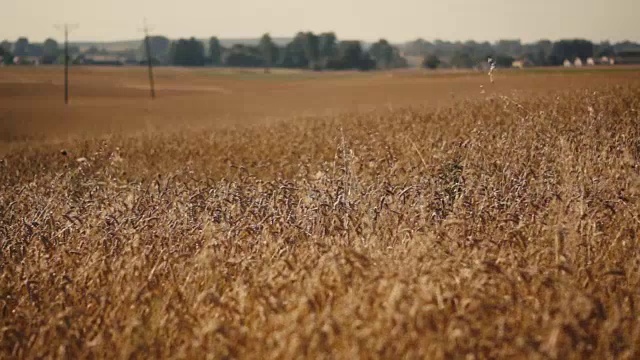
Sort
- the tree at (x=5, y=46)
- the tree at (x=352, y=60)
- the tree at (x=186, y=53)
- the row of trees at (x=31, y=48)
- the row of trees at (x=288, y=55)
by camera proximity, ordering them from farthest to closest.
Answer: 1. the row of trees at (x=31, y=48)
2. the tree at (x=186, y=53)
3. the row of trees at (x=288, y=55)
4. the tree at (x=352, y=60)
5. the tree at (x=5, y=46)

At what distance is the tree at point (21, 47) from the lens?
18312cm

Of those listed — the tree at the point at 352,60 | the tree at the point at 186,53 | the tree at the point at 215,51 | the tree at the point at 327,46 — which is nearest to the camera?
the tree at the point at 352,60

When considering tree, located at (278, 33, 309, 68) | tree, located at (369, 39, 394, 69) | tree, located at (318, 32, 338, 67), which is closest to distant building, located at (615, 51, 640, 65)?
tree, located at (278, 33, 309, 68)

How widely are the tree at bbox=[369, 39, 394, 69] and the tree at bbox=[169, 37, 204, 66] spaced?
47.6m

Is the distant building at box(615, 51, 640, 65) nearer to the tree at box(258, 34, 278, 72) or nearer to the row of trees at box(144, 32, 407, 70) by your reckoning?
the row of trees at box(144, 32, 407, 70)

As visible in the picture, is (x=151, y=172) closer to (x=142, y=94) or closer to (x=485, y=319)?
(x=485, y=319)

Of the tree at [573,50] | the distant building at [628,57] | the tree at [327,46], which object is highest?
the tree at [327,46]

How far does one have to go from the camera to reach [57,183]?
29.7ft

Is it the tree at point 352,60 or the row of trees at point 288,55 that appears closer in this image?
the tree at point 352,60

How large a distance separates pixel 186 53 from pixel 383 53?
55.0m

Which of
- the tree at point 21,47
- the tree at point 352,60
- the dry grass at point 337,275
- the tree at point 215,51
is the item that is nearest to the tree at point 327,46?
the tree at point 215,51

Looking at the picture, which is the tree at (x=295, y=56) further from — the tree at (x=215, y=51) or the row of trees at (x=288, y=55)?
the tree at (x=215, y=51)

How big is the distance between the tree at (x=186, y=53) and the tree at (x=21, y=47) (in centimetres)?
5217

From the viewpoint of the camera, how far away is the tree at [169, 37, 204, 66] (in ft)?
501
